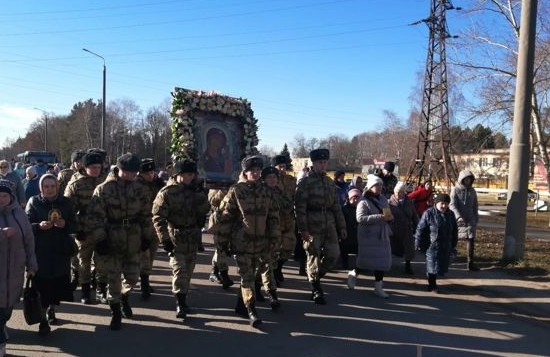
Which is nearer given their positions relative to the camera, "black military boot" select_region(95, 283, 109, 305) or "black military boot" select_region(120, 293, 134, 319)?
"black military boot" select_region(120, 293, 134, 319)

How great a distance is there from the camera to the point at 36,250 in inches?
223

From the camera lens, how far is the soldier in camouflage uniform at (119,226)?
19.6 feet

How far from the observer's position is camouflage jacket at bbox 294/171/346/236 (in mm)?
7230

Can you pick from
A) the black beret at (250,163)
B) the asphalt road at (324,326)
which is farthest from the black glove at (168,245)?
the black beret at (250,163)

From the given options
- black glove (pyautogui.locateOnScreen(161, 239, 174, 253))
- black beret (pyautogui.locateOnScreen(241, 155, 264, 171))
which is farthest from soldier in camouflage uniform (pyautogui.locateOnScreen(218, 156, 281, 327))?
black glove (pyautogui.locateOnScreen(161, 239, 174, 253))

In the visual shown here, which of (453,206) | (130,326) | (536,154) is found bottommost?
(130,326)

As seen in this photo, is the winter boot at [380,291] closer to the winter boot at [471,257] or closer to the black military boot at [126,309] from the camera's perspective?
the winter boot at [471,257]

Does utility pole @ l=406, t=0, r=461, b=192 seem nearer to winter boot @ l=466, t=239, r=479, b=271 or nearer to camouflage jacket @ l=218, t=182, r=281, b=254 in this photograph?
winter boot @ l=466, t=239, r=479, b=271

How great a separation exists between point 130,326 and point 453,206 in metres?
6.47

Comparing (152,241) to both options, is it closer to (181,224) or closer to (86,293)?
(86,293)

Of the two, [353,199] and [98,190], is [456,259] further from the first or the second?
[98,190]

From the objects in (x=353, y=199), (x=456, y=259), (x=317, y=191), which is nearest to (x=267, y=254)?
(x=317, y=191)

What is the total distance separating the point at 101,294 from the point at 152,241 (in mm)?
1039

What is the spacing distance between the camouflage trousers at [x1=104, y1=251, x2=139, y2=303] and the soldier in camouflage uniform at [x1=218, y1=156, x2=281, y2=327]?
1.08 m
